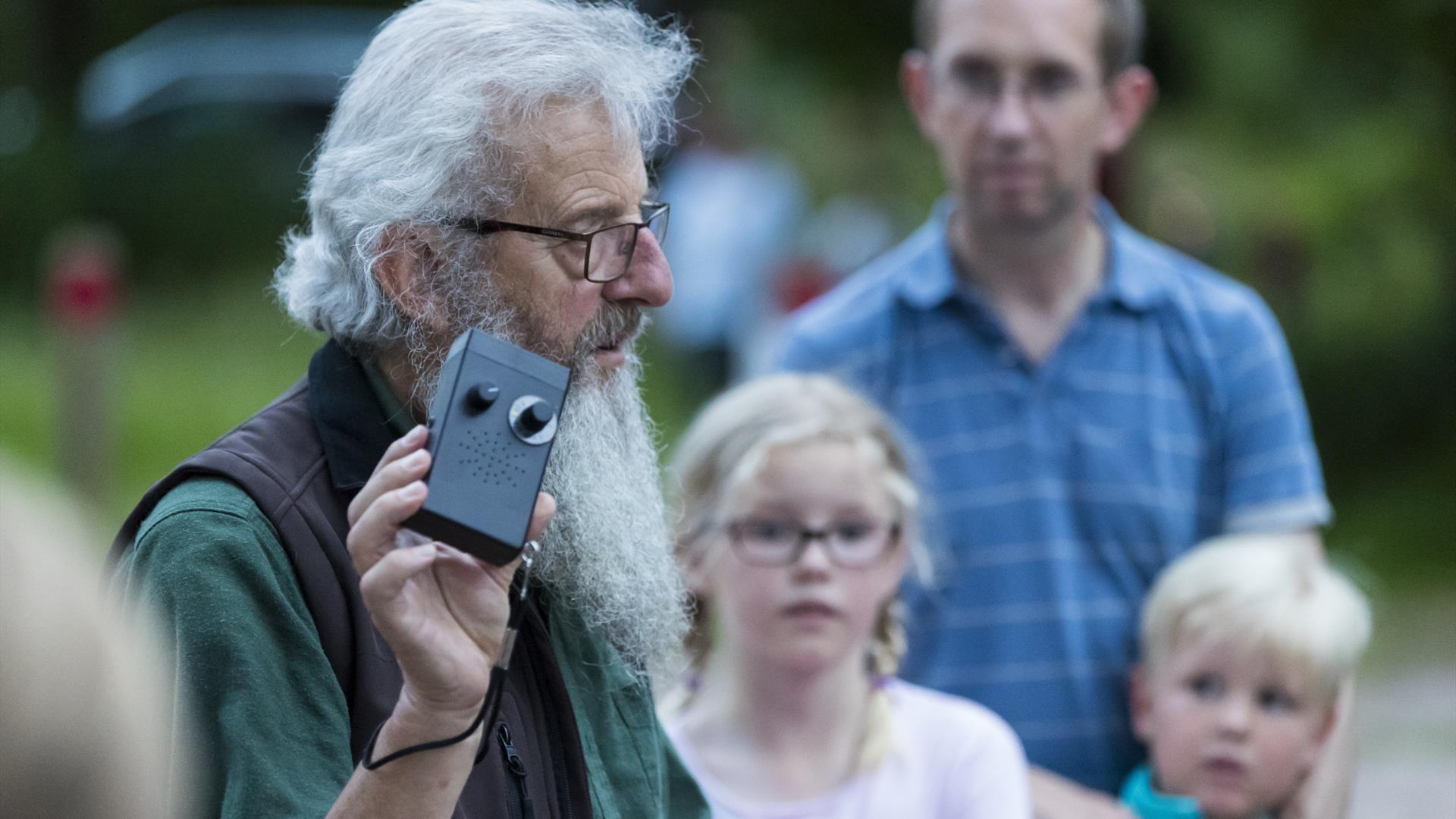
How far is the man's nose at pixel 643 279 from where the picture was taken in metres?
2.27

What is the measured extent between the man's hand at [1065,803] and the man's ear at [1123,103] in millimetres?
1396

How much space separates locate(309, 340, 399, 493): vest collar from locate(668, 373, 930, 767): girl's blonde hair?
1124 millimetres

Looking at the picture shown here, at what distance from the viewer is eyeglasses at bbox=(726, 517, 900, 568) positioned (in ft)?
10.7

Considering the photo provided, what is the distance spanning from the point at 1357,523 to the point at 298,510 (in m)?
8.73

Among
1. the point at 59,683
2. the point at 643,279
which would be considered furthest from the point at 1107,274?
the point at 59,683

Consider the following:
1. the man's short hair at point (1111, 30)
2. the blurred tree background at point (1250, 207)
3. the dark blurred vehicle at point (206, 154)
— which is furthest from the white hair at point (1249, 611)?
the dark blurred vehicle at point (206, 154)

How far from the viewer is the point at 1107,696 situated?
3600mm

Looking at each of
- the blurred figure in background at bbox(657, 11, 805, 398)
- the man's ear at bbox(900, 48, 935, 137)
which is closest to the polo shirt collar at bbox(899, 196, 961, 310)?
the man's ear at bbox(900, 48, 935, 137)

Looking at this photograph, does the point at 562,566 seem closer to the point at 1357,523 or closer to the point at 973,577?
the point at 973,577

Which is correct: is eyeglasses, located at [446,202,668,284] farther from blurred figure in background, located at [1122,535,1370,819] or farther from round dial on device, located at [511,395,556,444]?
blurred figure in background, located at [1122,535,1370,819]

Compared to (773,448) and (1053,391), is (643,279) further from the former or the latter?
(1053,391)

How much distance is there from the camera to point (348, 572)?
2.00 metres

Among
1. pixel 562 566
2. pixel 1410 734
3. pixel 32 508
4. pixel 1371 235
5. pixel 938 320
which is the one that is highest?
pixel 1371 235

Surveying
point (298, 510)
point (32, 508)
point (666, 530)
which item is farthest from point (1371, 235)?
point (32, 508)
